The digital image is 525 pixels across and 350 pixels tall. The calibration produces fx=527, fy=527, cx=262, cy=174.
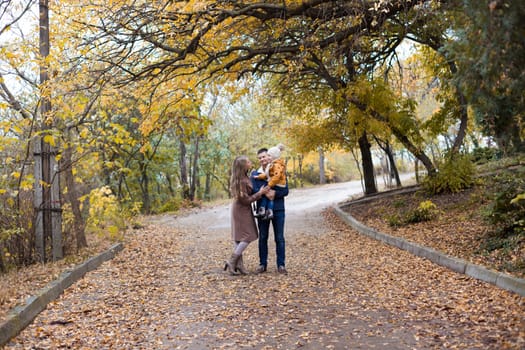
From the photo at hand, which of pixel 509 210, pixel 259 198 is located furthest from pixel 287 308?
pixel 509 210

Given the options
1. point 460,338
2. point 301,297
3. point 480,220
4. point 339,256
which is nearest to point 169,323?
point 301,297

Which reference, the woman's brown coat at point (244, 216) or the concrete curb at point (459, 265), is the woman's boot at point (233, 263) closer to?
the woman's brown coat at point (244, 216)

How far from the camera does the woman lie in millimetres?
7945

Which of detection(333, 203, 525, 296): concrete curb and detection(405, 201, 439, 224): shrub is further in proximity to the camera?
detection(405, 201, 439, 224): shrub

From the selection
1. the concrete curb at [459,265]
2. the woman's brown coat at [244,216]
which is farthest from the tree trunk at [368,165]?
the woman's brown coat at [244,216]

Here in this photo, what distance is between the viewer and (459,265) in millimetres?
7188

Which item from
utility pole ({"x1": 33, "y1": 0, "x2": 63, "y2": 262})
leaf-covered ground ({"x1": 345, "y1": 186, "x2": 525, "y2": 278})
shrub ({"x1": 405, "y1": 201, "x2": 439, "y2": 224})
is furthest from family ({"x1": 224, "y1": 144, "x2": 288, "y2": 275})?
shrub ({"x1": 405, "y1": 201, "x2": 439, "y2": 224})

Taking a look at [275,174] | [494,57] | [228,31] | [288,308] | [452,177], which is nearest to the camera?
[494,57]

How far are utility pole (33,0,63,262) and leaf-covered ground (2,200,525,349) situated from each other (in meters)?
0.93

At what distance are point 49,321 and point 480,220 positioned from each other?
24.3 ft

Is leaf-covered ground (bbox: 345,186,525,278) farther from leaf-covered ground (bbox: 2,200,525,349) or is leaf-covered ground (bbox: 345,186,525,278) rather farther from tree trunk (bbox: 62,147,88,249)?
tree trunk (bbox: 62,147,88,249)

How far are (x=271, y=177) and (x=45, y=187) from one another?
3.76 metres

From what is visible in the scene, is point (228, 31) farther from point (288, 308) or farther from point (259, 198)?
point (288, 308)

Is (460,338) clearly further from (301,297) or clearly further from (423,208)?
(423,208)
